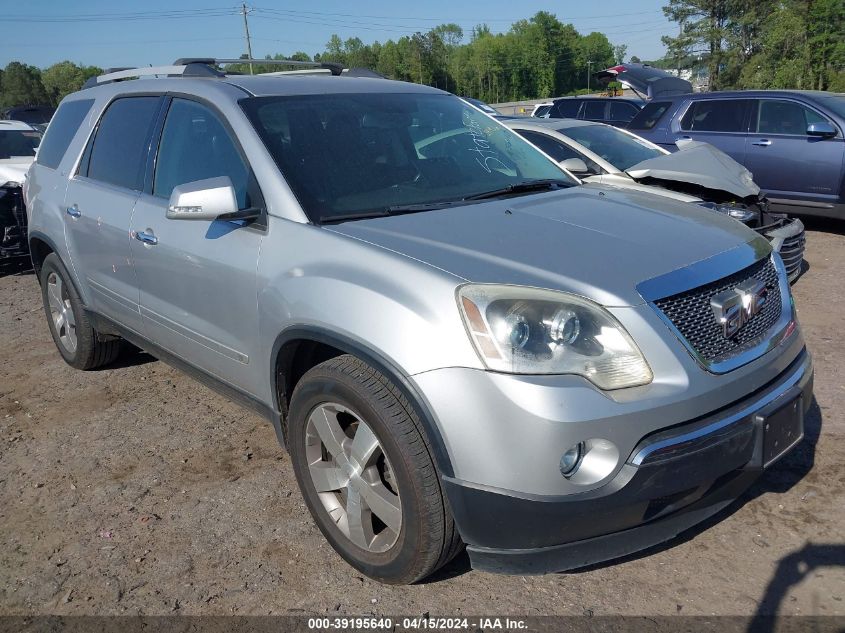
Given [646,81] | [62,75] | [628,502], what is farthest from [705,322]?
[62,75]

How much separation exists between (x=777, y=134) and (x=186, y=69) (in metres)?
7.56

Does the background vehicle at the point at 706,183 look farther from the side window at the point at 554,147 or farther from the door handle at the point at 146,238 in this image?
the door handle at the point at 146,238

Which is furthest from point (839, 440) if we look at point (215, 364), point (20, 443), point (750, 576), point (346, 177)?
point (20, 443)

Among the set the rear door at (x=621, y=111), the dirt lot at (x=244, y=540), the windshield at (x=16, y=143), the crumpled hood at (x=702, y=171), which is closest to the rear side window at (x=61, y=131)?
the dirt lot at (x=244, y=540)

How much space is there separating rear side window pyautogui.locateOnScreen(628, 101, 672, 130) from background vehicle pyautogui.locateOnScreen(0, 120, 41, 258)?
782 centimetres

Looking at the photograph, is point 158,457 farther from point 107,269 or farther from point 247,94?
point 247,94

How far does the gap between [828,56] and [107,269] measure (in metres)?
32.1

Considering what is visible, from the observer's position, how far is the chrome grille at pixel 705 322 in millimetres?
2369

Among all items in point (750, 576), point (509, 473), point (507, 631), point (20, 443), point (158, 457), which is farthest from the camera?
point (20, 443)

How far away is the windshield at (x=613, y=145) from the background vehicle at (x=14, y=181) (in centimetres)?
615

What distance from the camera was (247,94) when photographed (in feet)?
11.0

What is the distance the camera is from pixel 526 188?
342 cm

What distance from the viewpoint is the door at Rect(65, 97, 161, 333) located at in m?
3.91

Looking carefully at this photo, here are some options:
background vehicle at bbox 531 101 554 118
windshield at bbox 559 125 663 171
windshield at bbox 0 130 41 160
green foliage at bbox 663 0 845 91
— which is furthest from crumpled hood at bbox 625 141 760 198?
green foliage at bbox 663 0 845 91
